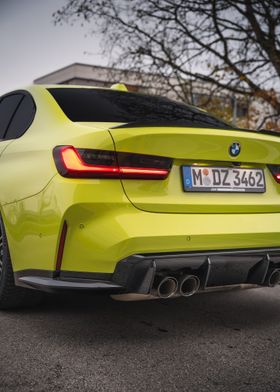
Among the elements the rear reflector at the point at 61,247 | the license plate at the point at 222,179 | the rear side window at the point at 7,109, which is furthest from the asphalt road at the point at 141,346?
the rear side window at the point at 7,109

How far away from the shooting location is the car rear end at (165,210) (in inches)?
115

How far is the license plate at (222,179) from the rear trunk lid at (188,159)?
0.02 metres

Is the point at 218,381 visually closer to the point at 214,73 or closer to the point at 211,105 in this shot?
the point at 214,73

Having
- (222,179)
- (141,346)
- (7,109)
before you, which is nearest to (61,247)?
(141,346)

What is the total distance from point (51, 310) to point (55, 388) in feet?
4.54

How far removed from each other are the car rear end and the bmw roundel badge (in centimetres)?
1

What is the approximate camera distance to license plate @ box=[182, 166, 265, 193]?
3.12m

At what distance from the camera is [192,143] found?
3.12m

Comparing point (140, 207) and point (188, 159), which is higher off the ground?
point (188, 159)

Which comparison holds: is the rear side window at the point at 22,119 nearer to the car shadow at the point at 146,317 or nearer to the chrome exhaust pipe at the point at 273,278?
the car shadow at the point at 146,317

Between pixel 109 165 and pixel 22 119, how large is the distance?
1.24 metres

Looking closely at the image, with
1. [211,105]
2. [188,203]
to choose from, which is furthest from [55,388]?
[211,105]

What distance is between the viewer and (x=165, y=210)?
3021 mm

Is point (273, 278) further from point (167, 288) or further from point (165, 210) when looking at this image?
point (165, 210)
